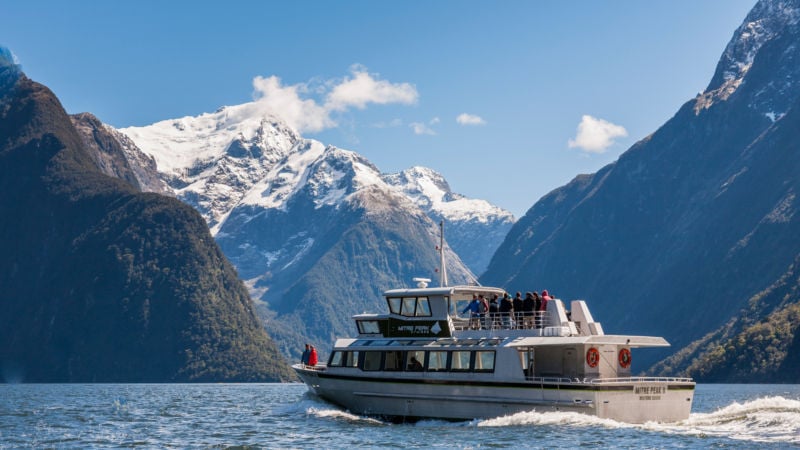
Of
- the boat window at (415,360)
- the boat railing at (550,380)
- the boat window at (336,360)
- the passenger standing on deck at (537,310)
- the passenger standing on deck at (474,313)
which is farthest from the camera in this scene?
the boat window at (336,360)

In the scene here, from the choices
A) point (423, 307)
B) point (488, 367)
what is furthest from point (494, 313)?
point (423, 307)

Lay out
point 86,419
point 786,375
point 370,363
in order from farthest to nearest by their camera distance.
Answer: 1. point 786,375
2. point 86,419
3. point 370,363

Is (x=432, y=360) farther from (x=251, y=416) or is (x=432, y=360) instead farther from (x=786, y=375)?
(x=786, y=375)

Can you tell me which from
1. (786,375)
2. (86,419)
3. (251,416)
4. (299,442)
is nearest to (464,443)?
(299,442)

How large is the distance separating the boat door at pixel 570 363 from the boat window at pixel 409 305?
29.9ft

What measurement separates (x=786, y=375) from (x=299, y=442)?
153584 mm

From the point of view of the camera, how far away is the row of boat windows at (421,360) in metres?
52.2

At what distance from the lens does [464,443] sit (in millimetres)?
43938

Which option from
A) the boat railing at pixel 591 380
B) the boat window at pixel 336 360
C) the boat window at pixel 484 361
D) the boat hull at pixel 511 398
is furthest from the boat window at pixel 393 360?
the boat railing at pixel 591 380

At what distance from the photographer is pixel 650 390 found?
163 ft

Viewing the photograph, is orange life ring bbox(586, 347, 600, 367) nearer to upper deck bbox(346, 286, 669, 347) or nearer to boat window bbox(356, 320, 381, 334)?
upper deck bbox(346, 286, 669, 347)

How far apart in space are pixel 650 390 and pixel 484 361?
329 inches

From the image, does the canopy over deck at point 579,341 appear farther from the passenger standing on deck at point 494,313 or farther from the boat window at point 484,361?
the passenger standing on deck at point 494,313

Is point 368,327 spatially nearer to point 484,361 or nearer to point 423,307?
point 423,307
